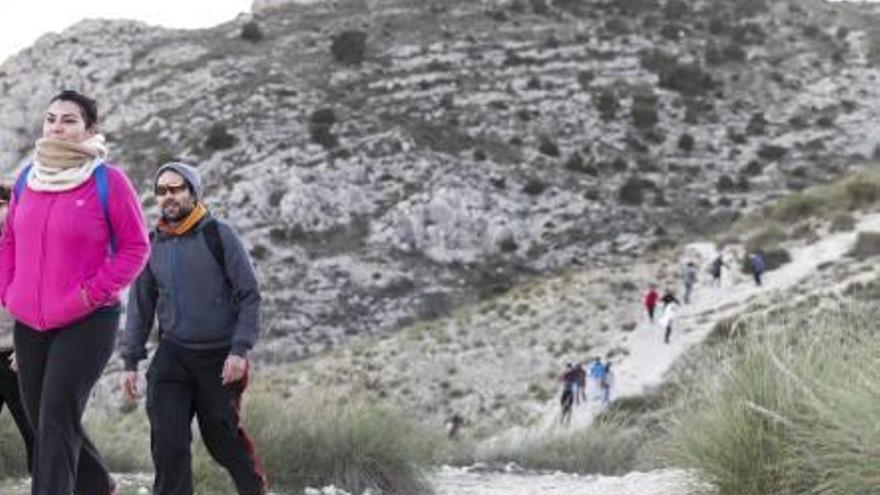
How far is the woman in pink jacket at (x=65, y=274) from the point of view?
4.57 m

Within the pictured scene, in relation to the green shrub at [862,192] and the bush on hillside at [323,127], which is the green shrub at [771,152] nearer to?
the green shrub at [862,192]

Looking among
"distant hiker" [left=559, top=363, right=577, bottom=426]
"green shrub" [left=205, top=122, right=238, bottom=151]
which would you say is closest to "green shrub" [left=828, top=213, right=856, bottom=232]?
"distant hiker" [left=559, top=363, right=577, bottom=426]

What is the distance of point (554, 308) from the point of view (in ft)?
97.9

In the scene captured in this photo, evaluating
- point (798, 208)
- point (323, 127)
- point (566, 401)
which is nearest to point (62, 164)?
Answer: point (566, 401)

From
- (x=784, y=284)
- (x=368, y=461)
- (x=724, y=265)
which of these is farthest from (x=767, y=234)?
(x=368, y=461)

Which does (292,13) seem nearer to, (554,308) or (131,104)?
(131,104)

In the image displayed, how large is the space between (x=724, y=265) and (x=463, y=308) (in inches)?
297

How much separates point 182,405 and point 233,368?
388 millimetres

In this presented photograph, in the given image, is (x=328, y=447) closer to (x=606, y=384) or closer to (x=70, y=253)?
(x=70, y=253)

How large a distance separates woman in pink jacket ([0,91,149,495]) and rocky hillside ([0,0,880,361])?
24944 millimetres

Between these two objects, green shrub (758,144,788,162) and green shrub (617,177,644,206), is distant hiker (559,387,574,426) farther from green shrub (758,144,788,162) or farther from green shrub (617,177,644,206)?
green shrub (758,144,788,162)

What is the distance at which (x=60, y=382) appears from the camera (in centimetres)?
455

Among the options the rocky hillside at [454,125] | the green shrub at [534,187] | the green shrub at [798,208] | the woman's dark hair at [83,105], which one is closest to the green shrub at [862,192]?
the green shrub at [798,208]

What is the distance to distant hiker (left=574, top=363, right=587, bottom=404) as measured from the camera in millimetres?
23109
